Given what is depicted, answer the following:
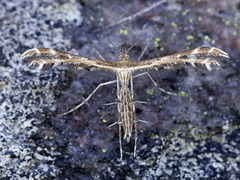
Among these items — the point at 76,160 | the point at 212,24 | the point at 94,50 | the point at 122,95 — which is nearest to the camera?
the point at 76,160

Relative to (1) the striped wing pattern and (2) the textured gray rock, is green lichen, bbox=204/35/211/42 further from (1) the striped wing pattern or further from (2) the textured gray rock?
(1) the striped wing pattern

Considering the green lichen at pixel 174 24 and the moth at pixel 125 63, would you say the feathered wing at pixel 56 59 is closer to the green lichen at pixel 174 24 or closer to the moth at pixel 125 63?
the moth at pixel 125 63

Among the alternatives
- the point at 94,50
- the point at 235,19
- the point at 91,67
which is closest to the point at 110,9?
the point at 94,50

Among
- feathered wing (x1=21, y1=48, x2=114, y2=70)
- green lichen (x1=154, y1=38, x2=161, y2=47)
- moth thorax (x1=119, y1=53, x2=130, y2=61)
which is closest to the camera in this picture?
feathered wing (x1=21, y1=48, x2=114, y2=70)

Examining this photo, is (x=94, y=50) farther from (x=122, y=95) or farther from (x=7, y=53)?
(x=7, y=53)

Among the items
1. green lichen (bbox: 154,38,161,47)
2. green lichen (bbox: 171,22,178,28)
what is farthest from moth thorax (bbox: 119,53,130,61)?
green lichen (bbox: 171,22,178,28)

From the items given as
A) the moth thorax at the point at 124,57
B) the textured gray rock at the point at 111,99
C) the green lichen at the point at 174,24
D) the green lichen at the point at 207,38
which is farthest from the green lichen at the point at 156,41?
the green lichen at the point at 207,38
